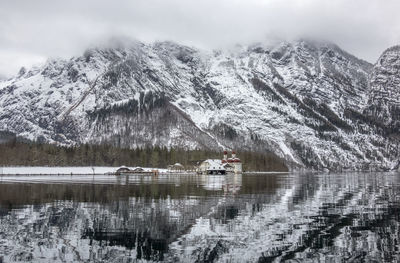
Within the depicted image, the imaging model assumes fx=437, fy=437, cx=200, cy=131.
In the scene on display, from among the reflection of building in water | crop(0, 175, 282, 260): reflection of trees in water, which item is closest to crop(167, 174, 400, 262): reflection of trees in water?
crop(0, 175, 282, 260): reflection of trees in water

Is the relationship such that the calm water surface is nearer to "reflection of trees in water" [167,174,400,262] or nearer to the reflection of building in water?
"reflection of trees in water" [167,174,400,262]

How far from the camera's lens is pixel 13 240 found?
26688 mm

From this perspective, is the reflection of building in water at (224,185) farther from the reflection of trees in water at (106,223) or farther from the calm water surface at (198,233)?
the calm water surface at (198,233)

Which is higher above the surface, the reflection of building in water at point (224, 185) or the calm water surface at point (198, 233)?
the calm water surface at point (198, 233)

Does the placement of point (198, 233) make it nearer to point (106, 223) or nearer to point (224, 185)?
point (106, 223)

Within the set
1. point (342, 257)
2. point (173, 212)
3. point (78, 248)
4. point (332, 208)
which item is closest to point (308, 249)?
point (342, 257)

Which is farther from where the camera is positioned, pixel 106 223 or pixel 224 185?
pixel 224 185

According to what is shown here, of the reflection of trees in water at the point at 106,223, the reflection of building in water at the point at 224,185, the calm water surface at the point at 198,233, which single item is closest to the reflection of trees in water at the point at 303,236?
the calm water surface at the point at 198,233

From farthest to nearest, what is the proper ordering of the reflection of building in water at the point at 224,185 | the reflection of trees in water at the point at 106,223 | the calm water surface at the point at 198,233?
the reflection of building in water at the point at 224,185
the reflection of trees in water at the point at 106,223
the calm water surface at the point at 198,233

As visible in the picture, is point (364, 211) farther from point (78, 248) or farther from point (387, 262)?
point (78, 248)

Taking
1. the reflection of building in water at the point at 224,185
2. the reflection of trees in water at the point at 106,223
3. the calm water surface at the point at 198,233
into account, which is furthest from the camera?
the reflection of building in water at the point at 224,185

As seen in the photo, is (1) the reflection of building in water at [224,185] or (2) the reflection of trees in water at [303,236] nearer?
(2) the reflection of trees in water at [303,236]

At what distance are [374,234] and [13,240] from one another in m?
23.1

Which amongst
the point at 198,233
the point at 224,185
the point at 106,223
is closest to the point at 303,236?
the point at 198,233
